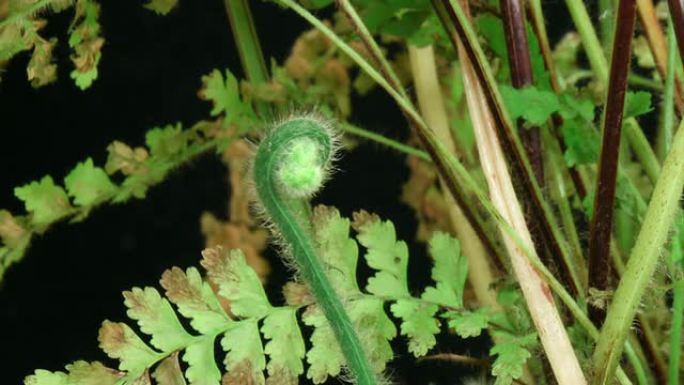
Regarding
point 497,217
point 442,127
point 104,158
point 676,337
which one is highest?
point 104,158

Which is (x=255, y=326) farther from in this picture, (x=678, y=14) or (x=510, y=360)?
(x=678, y=14)

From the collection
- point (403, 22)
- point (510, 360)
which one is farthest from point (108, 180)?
point (510, 360)

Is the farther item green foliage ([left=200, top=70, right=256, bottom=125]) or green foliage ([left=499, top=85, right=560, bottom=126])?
green foliage ([left=200, top=70, right=256, bottom=125])

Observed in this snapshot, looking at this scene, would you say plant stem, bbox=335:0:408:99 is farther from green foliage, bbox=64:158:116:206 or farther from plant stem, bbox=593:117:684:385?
green foliage, bbox=64:158:116:206

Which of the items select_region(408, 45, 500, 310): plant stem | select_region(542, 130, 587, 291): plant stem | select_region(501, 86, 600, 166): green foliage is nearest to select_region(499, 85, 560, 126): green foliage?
select_region(501, 86, 600, 166): green foliage

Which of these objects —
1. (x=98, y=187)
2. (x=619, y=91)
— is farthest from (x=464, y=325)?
(x=98, y=187)

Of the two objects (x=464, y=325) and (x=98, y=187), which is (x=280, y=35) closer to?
(x=98, y=187)
